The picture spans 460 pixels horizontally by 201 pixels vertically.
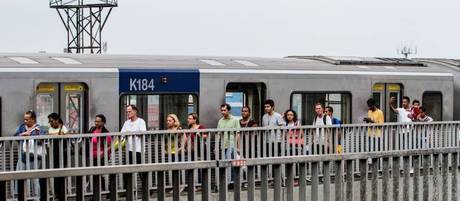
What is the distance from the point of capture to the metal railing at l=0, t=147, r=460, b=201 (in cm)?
600

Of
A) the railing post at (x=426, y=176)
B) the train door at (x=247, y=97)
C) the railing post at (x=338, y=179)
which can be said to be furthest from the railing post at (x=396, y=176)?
the train door at (x=247, y=97)

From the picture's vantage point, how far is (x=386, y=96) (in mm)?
21125

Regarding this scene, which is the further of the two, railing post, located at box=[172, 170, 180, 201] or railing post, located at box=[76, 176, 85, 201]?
railing post, located at box=[172, 170, 180, 201]

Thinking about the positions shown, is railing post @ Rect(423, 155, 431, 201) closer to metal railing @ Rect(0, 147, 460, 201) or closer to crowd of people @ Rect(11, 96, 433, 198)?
metal railing @ Rect(0, 147, 460, 201)

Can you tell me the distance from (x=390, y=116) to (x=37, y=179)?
1629 centimetres

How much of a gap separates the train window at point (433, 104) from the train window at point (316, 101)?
2919mm

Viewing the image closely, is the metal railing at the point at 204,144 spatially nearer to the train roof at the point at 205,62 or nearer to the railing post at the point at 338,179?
the railing post at the point at 338,179

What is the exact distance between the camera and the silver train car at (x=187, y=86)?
50.3ft

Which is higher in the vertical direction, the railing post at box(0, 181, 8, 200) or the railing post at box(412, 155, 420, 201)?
the railing post at box(0, 181, 8, 200)

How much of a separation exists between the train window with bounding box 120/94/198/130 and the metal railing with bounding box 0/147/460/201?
29.3ft

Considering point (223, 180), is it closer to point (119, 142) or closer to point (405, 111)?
point (119, 142)

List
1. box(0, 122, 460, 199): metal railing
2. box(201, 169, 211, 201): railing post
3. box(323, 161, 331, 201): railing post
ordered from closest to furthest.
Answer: box(201, 169, 211, 201): railing post → box(323, 161, 331, 201): railing post → box(0, 122, 460, 199): metal railing

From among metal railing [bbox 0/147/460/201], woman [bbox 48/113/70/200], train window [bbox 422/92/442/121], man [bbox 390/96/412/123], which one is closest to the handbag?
woman [bbox 48/113/70/200]

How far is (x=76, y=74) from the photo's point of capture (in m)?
15.7
